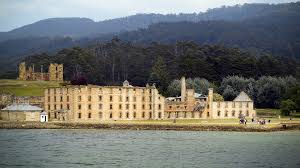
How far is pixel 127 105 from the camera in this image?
103688 millimetres

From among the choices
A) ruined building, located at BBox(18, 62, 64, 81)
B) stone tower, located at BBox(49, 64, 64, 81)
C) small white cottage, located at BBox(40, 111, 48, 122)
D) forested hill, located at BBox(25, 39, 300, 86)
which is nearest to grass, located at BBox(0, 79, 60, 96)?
stone tower, located at BBox(49, 64, 64, 81)

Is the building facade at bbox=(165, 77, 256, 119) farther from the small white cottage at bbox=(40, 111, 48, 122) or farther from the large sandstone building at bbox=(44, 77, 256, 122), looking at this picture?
the small white cottage at bbox=(40, 111, 48, 122)

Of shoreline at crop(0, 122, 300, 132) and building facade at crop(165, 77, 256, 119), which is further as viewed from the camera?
building facade at crop(165, 77, 256, 119)

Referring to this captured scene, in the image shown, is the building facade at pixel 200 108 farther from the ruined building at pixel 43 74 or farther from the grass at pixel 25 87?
the ruined building at pixel 43 74

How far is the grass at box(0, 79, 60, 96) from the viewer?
126469 millimetres

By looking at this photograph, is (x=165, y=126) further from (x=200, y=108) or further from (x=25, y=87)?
(x=25, y=87)

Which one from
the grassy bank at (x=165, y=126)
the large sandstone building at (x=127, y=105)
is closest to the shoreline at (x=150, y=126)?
the grassy bank at (x=165, y=126)

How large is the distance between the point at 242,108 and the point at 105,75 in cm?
→ 7133

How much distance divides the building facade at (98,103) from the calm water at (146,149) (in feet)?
46.1

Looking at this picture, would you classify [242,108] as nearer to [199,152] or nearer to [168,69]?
[199,152]

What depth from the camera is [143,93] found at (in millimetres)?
105062

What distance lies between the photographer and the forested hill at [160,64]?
507ft

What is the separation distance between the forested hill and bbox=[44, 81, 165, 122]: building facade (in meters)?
42.5

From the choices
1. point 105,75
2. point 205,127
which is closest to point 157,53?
point 105,75
